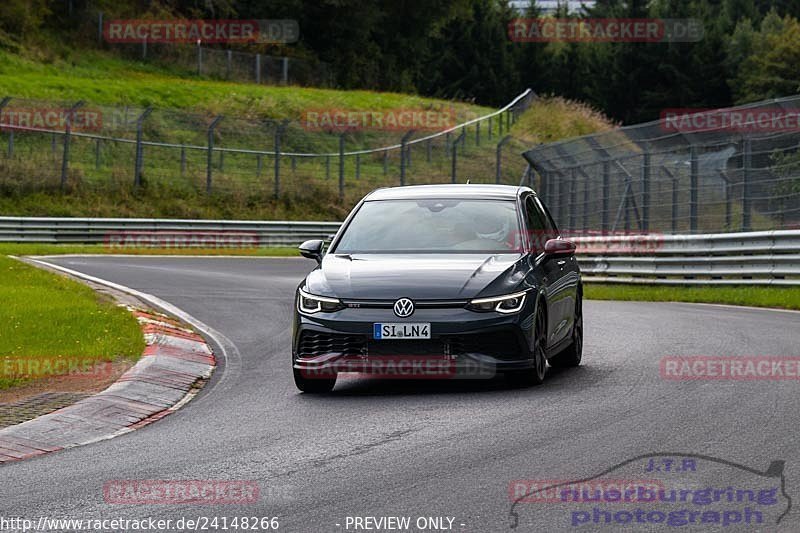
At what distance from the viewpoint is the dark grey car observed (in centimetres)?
979

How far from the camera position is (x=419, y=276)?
1006 centimetres

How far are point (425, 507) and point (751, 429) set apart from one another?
264cm

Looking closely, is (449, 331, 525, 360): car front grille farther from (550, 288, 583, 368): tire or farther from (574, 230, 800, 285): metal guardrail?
(574, 230, 800, 285): metal guardrail

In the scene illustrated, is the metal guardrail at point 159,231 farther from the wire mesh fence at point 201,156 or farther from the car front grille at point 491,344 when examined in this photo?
the car front grille at point 491,344

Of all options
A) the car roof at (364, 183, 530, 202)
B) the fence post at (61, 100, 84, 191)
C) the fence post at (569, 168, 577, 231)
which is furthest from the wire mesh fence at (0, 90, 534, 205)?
the car roof at (364, 183, 530, 202)

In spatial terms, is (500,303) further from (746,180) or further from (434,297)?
(746,180)

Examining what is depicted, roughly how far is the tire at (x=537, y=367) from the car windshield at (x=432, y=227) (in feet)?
2.45

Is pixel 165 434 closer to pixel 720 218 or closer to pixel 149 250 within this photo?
pixel 720 218

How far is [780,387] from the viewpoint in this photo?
32.3ft

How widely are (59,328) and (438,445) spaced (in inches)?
247

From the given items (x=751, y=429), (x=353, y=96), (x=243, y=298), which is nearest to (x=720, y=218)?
(x=243, y=298)

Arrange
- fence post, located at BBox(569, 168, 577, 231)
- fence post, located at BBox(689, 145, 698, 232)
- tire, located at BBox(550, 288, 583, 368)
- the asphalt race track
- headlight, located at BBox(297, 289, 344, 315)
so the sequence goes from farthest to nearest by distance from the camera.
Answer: fence post, located at BBox(569, 168, 577, 231)
fence post, located at BBox(689, 145, 698, 232)
tire, located at BBox(550, 288, 583, 368)
headlight, located at BBox(297, 289, 344, 315)
the asphalt race track

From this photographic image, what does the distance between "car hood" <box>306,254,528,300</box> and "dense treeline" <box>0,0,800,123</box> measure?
59008mm

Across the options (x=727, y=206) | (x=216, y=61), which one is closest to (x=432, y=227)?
(x=727, y=206)
